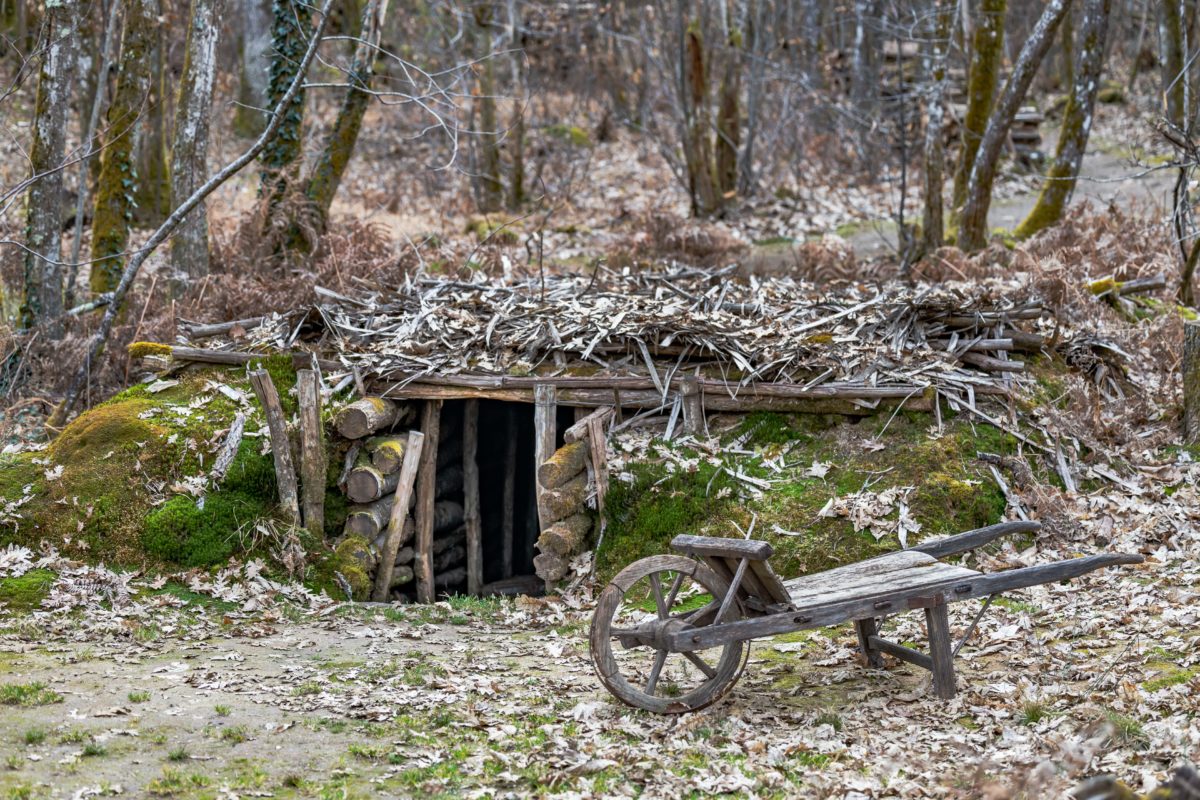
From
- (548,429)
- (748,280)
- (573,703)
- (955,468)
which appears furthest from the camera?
(748,280)

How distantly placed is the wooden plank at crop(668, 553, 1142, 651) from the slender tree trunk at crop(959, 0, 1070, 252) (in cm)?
952

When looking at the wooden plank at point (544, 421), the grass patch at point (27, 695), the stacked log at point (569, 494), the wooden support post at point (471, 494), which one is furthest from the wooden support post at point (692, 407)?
the grass patch at point (27, 695)

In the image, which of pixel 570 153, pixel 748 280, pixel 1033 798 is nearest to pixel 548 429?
pixel 748 280

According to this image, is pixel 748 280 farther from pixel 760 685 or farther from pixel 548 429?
pixel 760 685

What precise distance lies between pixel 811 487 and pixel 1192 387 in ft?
12.4

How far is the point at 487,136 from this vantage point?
68.6 feet

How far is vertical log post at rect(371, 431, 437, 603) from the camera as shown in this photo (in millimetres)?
9445

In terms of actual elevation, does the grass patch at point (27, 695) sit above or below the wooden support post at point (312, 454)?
below

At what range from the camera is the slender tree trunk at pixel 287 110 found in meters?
13.6

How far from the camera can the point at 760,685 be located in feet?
22.1

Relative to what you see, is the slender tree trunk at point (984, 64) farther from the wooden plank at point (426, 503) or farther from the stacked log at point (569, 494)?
the wooden plank at point (426, 503)

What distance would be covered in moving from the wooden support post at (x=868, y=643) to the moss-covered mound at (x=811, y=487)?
64.3 inches

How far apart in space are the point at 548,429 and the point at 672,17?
1584cm

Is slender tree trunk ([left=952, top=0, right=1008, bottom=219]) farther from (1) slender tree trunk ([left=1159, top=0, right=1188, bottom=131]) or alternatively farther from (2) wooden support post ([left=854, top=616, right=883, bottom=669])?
(2) wooden support post ([left=854, top=616, right=883, bottom=669])
